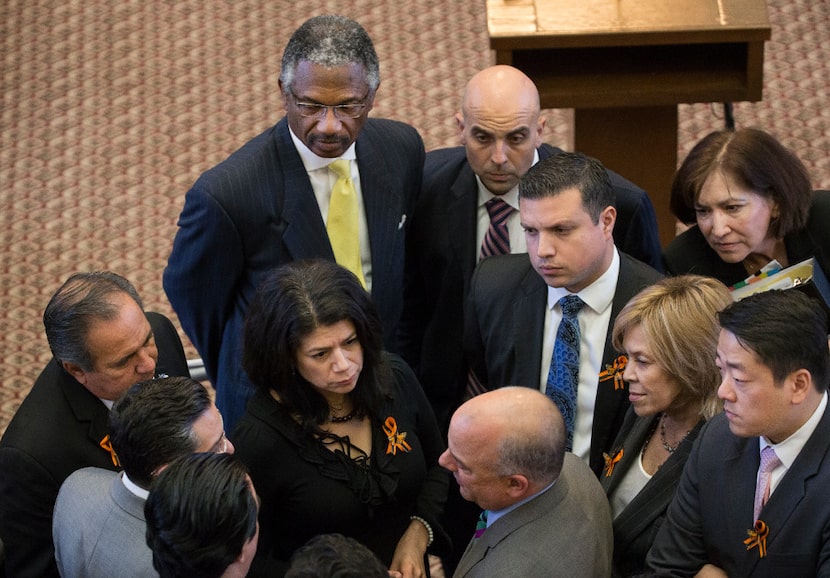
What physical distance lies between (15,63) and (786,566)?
557cm

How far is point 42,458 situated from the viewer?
267 centimetres

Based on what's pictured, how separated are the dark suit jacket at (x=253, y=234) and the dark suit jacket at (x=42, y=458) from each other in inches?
20.0

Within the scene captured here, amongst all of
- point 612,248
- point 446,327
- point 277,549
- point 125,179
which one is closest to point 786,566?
point 612,248

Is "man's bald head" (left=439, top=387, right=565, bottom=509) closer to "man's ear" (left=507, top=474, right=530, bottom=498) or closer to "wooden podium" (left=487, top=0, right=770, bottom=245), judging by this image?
"man's ear" (left=507, top=474, right=530, bottom=498)

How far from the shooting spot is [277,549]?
280cm

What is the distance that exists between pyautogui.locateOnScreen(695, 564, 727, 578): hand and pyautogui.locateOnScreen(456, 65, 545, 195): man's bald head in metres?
1.25

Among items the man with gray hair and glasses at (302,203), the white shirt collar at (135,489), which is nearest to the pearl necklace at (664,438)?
the man with gray hair and glasses at (302,203)

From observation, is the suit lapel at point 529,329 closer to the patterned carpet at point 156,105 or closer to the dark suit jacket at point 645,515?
the dark suit jacket at point 645,515

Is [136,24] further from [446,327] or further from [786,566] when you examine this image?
[786,566]

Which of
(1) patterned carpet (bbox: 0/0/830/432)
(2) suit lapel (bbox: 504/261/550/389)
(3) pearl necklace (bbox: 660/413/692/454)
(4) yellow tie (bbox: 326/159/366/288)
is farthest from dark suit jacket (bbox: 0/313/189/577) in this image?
(1) patterned carpet (bbox: 0/0/830/432)

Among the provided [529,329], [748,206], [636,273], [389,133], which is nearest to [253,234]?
[389,133]

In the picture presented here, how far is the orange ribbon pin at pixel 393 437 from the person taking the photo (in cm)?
280

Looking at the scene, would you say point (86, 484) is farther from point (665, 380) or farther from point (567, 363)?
point (665, 380)

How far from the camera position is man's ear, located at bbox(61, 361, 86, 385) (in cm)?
275
